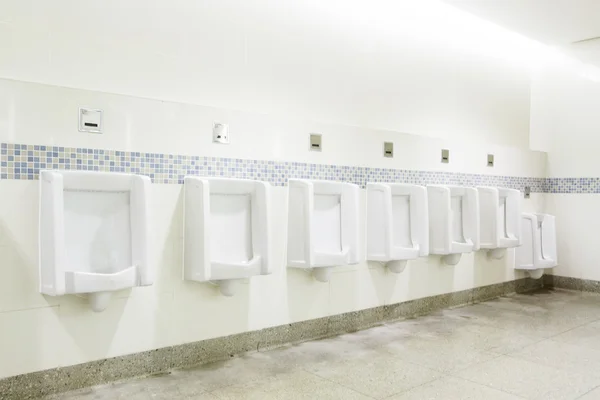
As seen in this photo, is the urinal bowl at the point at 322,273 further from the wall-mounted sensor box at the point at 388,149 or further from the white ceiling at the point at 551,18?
the white ceiling at the point at 551,18

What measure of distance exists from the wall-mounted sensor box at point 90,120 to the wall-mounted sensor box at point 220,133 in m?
0.61

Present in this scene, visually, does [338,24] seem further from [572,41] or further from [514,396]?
[572,41]

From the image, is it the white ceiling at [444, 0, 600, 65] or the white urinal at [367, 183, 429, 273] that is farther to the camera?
the white ceiling at [444, 0, 600, 65]

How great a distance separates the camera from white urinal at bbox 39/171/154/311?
2.16 meters

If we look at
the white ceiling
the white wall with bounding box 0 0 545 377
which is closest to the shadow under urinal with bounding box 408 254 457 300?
the white wall with bounding box 0 0 545 377

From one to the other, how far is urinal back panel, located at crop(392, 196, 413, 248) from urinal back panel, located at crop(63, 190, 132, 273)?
1.97m

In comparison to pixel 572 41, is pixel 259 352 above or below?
below

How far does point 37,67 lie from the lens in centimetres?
235

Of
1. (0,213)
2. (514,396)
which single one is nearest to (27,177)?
(0,213)

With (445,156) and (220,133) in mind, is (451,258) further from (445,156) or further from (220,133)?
(220,133)

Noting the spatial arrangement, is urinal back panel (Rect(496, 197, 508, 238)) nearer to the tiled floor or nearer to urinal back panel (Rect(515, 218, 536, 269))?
urinal back panel (Rect(515, 218, 536, 269))

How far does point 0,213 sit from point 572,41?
4928 millimetres

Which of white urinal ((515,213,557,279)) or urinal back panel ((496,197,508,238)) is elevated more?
urinal back panel ((496,197,508,238))

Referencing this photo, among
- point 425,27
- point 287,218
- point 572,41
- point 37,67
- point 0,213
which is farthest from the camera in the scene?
point 572,41
